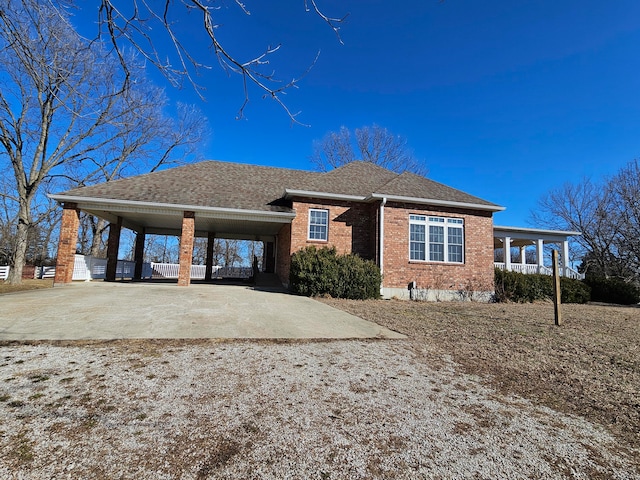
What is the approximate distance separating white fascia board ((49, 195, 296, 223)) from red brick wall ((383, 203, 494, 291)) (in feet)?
12.8

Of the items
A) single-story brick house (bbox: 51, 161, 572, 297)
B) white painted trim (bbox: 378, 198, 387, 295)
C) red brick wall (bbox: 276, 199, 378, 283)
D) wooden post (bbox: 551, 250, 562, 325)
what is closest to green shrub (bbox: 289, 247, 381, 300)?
white painted trim (bbox: 378, 198, 387, 295)

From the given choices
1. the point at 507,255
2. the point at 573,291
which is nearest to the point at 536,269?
the point at 507,255

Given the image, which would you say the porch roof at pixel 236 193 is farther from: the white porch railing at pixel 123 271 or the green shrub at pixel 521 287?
the green shrub at pixel 521 287

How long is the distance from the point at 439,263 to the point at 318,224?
4.98m

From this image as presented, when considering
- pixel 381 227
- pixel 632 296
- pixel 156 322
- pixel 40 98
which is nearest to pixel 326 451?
pixel 156 322

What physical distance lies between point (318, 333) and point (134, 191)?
1040cm

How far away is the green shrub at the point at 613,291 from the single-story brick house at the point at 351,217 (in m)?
6.97

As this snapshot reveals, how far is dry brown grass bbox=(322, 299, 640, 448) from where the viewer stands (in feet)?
9.66

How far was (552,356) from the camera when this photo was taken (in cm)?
446

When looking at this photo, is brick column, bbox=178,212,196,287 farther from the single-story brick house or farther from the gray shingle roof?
the gray shingle roof

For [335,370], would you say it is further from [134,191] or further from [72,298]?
[134,191]

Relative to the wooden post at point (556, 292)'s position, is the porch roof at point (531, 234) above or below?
above

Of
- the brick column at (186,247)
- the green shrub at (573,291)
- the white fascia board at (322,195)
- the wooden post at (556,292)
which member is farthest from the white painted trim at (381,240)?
the green shrub at (573,291)

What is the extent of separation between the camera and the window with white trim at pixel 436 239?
493 inches
